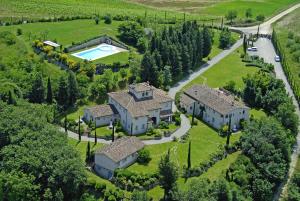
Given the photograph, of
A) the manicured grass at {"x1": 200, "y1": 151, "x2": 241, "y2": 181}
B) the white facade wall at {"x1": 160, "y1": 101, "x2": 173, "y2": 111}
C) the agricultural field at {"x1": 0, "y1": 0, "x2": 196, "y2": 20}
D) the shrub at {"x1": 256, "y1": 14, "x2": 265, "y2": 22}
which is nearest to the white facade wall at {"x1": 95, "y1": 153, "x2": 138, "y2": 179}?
the manicured grass at {"x1": 200, "y1": 151, "x2": 241, "y2": 181}

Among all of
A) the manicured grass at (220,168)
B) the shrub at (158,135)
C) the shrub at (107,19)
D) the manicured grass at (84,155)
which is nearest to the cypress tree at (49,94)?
the manicured grass at (84,155)

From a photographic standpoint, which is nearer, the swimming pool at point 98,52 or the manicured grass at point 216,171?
the manicured grass at point 216,171

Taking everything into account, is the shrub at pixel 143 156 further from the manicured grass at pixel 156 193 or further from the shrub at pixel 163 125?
the shrub at pixel 163 125

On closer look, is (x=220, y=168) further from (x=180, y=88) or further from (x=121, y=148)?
(x=180, y=88)

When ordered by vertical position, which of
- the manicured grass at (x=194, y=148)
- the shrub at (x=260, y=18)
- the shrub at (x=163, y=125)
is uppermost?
the shrub at (x=260, y=18)

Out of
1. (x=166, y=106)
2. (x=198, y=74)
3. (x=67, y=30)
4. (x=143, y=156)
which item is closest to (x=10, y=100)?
(x=143, y=156)

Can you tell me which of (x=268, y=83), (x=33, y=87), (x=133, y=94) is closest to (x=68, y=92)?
(x=33, y=87)

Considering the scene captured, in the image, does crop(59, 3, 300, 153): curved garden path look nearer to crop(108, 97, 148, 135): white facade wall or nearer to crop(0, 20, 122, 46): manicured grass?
crop(108, 97, 148, 135): white facade wall
